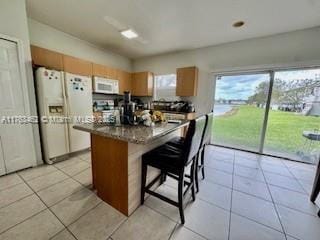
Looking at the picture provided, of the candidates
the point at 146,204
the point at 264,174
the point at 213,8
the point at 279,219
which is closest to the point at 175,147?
the point at 146,204

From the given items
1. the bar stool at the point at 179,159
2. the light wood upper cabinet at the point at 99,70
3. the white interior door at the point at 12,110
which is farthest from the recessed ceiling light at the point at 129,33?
the bar stool at the point at 179,159

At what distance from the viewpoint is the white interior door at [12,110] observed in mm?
2010

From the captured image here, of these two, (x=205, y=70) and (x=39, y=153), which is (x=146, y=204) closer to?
(x=39, y=153)

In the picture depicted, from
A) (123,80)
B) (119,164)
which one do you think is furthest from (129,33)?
(119,164)

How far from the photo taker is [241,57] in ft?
11.1

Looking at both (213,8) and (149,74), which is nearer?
(213,8)

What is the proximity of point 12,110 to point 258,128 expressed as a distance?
4.87 m

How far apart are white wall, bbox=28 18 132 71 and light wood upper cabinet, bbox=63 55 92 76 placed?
1.54ft

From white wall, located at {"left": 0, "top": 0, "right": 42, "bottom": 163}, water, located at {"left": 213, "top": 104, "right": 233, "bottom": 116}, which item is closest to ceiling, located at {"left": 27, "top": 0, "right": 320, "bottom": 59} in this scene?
white wall, located at {"left": 0, "top": 0, "right": 42, "bottom": 163}

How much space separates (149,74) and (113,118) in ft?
10.3

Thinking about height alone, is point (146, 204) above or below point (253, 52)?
below

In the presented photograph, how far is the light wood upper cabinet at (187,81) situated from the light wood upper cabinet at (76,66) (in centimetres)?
234

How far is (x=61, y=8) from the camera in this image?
2.36m

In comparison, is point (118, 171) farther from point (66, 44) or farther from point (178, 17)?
point (66, 44)
